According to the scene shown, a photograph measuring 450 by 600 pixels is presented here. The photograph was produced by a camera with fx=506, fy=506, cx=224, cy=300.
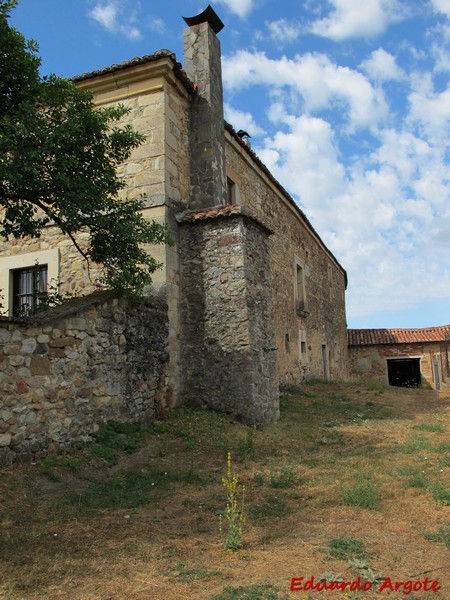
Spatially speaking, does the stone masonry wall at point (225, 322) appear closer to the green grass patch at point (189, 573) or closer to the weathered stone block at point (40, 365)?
the weathered stone block at point (40, 365)

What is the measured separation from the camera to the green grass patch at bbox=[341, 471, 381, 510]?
4.47m

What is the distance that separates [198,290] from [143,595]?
18.7ft

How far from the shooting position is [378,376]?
24.1 meters

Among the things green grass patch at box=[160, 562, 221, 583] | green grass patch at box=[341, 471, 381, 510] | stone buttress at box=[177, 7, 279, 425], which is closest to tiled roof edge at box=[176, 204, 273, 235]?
stone buttress at box=[177, 7, 279, 425]

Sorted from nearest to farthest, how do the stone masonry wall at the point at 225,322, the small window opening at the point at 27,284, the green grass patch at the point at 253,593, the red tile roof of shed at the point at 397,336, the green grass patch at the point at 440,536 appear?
the green grass patch at the point at 253,593 → the green grass patch at the point at 440,536 → the stone masonry wall at the point at 225,322 → the small window opening at the point at 27,284 → the red tile roof of shed at the point at 397,336

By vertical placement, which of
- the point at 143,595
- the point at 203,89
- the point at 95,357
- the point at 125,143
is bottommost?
the point at 143,595

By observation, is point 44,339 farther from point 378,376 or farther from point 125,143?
point 378,376

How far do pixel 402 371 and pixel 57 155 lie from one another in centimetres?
2343

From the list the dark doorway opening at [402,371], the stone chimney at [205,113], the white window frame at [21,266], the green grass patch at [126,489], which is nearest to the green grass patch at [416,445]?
the green grass patch at [126,489]

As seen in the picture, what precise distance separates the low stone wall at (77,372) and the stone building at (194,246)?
2.17ft

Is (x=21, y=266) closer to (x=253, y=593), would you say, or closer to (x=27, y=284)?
(x=27, y=284)

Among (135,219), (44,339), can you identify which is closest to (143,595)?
(44,339)

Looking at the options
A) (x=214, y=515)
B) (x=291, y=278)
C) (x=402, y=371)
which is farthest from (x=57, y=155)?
(x=402, y=371)

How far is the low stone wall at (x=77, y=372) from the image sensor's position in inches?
207
